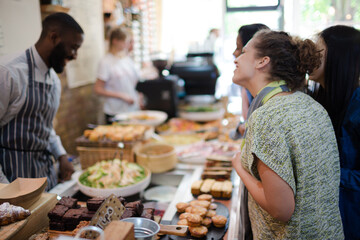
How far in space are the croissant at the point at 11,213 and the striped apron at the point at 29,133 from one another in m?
0.77

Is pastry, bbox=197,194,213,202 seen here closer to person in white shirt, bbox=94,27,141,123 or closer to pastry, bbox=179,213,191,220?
pastry, bbox=179,213,191,220

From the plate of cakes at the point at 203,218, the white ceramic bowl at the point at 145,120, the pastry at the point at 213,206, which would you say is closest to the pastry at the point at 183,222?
the plate of cakes at the point at 203,218

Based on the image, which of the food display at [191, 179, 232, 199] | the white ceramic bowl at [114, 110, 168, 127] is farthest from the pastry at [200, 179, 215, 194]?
the white ceramic bowl at [114, 110, 168, 127]

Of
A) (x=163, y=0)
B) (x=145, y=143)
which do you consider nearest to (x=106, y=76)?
(x=145, y=143)

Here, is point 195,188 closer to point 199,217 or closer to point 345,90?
point 199,217

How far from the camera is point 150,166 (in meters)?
2.33

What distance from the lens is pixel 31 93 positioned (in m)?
1.90

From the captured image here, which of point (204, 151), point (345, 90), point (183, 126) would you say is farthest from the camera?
point (183, 126)

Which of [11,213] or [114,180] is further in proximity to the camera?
[114,180]

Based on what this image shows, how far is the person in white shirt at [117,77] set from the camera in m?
3.97

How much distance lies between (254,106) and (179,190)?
0.86 m

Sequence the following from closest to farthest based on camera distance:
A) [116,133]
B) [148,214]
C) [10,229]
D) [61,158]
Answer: [10,229], [148,214], [61,158], [116,133]

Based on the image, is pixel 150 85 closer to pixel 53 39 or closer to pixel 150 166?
pixel 150 166

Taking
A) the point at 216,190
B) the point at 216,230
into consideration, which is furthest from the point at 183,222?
the point at 216,190
